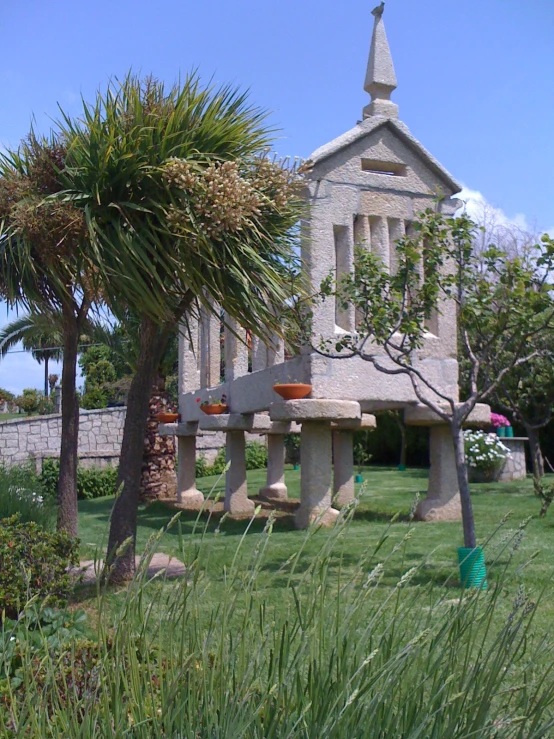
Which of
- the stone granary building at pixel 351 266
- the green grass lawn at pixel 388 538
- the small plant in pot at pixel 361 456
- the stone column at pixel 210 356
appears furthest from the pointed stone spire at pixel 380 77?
the small plant in pot at pixel 361 456

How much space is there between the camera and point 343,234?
9.26 meters

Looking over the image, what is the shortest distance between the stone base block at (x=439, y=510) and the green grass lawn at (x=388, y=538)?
29cm

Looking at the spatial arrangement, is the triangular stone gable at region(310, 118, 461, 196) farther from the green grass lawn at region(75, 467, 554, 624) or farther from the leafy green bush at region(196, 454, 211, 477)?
the leafy green bush at region(196, 454, 211, 477)

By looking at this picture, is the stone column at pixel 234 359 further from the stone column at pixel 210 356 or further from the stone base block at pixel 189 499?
the stone base block at pixel 189 499

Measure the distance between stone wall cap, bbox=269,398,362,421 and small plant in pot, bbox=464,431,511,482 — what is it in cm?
733

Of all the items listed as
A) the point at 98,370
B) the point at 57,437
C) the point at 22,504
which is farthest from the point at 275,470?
the point at 98,370

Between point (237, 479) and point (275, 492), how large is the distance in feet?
9.92

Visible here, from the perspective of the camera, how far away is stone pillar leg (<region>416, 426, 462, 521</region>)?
9.86 m

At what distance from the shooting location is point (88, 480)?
60.4ft

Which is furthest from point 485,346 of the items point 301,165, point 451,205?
point 451,205

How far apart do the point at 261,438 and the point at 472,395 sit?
60.6 ft

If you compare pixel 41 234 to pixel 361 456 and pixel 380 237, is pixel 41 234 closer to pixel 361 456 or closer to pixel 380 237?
pixel 380 237

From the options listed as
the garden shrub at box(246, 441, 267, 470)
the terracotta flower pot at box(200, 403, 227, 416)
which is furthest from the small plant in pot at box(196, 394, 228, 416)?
the garden shrub at box(246, 441, 267, 470)

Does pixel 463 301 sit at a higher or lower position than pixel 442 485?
higher
